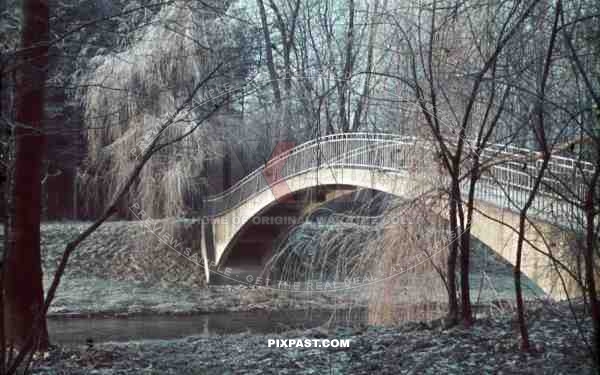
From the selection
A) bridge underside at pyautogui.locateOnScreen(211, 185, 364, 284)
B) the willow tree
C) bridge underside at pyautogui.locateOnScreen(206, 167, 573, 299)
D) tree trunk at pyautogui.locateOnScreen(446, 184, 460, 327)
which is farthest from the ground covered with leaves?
the willow tree

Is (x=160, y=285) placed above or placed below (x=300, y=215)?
below

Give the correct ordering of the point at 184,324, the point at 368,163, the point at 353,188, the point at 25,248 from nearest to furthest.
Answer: the point at 25,248 < the point at 368,163 < the point at 353,188 < the point at 184,324

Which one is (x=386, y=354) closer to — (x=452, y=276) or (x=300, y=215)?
(x=452, y=276)

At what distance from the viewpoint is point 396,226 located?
4.16 metres

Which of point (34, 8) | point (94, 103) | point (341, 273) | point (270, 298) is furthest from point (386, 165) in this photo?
point (34, 8)

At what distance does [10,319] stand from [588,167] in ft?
9.96

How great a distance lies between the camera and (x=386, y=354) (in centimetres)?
311

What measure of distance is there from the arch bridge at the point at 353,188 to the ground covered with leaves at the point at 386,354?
1.90 ft

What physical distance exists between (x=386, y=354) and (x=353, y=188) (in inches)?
57.5

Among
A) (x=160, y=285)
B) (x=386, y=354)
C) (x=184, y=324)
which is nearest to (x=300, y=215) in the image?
(x=386, y=354)

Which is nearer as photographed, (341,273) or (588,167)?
(588,167)

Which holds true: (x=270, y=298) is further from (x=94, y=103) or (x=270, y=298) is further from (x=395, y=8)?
(x=395, y=8)

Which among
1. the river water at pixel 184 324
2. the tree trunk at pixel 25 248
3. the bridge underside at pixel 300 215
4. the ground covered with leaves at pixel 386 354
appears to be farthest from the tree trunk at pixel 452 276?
the tree trunk at pixel 25 248

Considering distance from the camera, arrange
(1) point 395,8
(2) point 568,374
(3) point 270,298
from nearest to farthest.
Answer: (2) point 568,374, (1) point 395,8, (3) point 270,298
